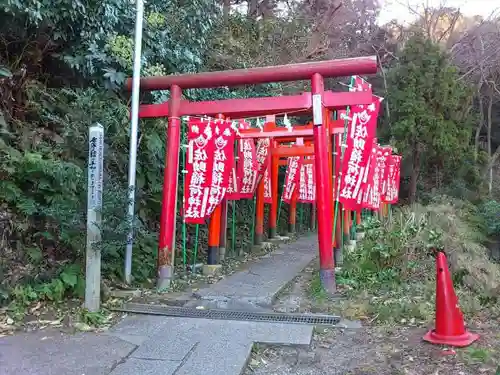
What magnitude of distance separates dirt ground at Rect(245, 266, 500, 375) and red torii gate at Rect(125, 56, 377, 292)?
1.77 meters

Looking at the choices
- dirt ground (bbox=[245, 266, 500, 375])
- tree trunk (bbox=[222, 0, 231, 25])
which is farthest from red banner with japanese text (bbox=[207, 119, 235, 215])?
tree trunk (bbox=[222, 0, 231, 25])

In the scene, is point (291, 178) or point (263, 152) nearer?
point (263, 152)

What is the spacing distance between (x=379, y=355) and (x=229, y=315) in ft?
6.01

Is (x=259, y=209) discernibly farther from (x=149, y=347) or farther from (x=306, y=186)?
(x=149, y=347)

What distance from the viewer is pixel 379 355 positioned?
439cm

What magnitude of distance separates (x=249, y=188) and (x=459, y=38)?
16.5 meters

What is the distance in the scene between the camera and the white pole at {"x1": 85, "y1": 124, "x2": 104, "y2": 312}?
5.21 meters

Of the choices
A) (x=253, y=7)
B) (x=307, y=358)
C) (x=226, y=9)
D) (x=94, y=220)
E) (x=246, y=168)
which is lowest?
(x=307, y=358)

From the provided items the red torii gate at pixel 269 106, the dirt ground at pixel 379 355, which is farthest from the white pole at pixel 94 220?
the dirt ground at pixel 379 355

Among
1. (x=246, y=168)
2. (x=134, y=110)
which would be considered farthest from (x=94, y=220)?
(x=246, y=168)

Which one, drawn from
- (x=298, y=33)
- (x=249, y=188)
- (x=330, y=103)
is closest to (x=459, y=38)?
(x=298, y=33)

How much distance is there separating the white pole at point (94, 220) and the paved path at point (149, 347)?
446 millimetres

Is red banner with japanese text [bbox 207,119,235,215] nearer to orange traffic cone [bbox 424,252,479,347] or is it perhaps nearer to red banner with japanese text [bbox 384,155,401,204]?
orange traffic cone [bbox 424,252,479,347]

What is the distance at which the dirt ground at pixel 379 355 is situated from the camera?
160 inches
